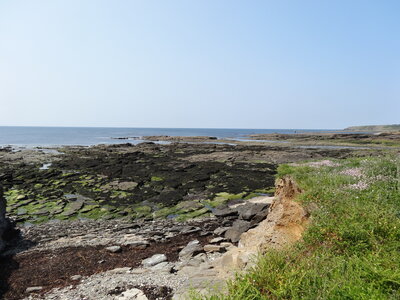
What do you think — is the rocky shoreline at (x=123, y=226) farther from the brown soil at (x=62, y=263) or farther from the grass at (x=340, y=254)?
the grass at (x=340, y=254)

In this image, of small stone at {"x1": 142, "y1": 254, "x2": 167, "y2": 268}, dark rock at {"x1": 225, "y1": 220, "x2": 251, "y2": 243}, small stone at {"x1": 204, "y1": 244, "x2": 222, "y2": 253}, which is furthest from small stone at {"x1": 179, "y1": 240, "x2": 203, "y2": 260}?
dark rock at {"x1": 225, "y1": 220, "x2": 251, "y2": 243}

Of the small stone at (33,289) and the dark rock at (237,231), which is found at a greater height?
the dark rock at (237,231)

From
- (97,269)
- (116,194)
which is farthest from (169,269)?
(116,194)

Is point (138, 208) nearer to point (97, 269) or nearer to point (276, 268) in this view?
point (97, 269)

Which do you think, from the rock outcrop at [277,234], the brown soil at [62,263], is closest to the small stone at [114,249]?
the brown soil at [62,263]

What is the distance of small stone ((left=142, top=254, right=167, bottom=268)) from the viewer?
9769 mm

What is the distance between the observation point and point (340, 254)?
17.7 feet

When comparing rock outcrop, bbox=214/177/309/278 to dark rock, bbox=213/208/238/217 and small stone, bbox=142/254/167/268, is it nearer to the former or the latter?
small stone, bbox=142/254/167/268

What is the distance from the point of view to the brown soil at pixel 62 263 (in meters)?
8.95

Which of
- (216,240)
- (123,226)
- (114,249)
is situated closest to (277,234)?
(216,240)

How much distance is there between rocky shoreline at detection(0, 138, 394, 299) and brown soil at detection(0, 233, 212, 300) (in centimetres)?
4

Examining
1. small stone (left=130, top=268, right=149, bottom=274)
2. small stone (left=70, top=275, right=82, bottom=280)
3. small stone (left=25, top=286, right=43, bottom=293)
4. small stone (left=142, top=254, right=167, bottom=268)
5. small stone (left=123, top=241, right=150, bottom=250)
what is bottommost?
small stone (left=123, top=241, right=150, bottom=250)

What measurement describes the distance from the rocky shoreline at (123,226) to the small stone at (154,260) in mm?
39

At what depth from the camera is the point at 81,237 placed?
13.4 meters
